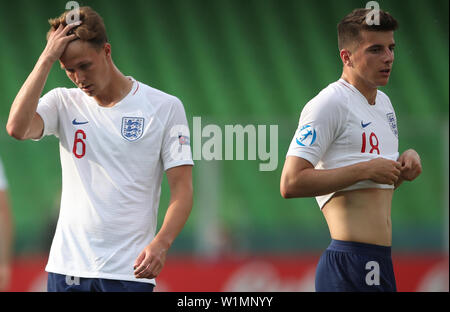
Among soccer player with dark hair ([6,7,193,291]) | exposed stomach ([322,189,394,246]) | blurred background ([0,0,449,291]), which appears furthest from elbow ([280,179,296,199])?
blurred background ([0,0,449,291])

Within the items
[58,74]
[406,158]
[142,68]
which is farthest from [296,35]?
[406,158]

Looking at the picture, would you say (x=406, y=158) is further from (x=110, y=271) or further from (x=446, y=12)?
(x=446, y=12)

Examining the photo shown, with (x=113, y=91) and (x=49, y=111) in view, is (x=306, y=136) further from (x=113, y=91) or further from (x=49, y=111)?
(x=49, y=111)

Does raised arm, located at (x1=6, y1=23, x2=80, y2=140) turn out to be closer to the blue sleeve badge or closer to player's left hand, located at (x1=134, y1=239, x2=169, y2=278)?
player's left hand, located at (x1=134, y1=239, x2=169, y2=278)

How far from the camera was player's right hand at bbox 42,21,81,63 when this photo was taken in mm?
3482

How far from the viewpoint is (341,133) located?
356cm

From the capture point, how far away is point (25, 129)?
3.45m

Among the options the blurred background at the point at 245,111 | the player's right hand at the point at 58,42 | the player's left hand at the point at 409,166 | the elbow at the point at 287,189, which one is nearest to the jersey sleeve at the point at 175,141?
the elbow at the point at 287,189

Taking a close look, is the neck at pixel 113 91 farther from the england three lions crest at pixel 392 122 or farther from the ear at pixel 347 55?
the england three lions crest at pixel 392 122

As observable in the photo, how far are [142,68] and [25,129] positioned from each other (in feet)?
27.8

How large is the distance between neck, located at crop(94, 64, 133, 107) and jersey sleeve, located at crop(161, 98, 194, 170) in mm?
250

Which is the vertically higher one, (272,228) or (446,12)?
(446,12)

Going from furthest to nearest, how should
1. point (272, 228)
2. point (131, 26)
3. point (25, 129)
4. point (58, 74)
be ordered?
point (131, 26)
point (58, 74)
point (272, 228)
point (25, 129)

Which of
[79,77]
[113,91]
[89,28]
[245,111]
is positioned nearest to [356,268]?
[113,91]
